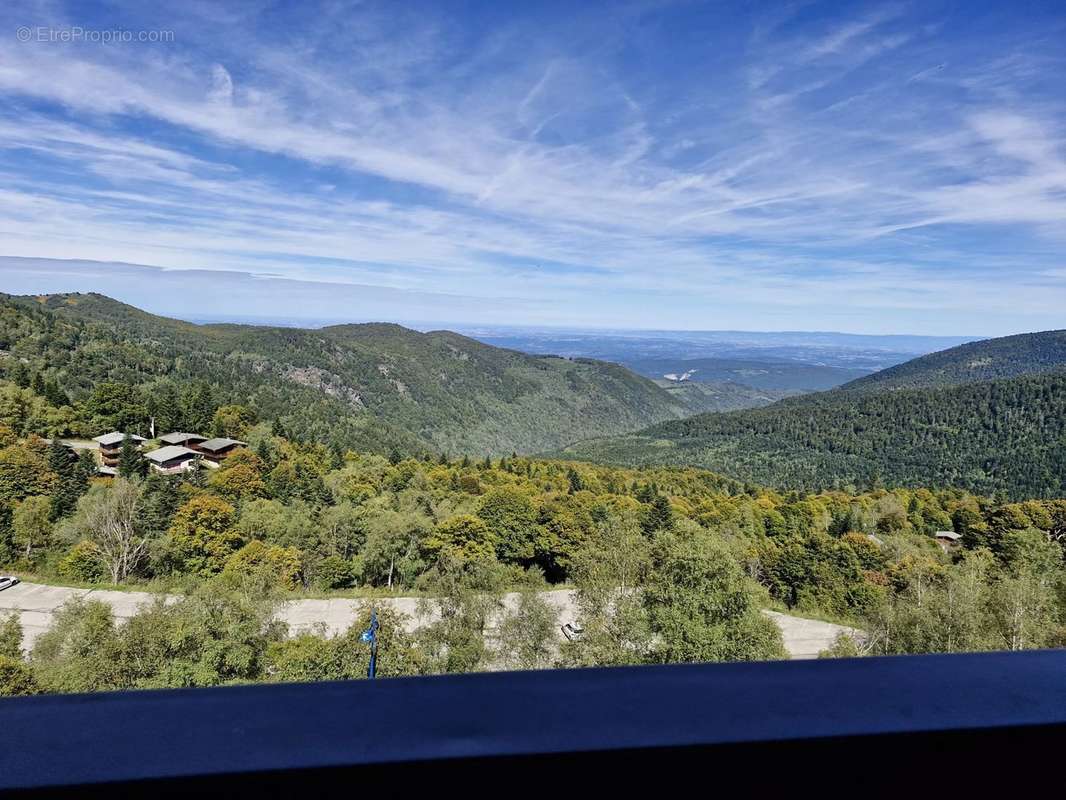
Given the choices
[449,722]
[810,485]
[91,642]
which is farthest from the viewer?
[810,485]

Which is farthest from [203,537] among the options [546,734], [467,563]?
[546,734]

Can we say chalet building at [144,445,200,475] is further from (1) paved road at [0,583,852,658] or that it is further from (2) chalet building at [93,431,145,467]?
(1) paved road at [0,583,852,658]

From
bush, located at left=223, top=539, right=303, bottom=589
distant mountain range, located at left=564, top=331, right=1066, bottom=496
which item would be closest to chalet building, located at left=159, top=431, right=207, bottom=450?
bush, located at left=223, top=539, right=303, bottom=589

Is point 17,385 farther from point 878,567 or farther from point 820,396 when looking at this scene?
point 820,396

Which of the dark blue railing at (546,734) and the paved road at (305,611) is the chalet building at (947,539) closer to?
the paved road at (305,611)

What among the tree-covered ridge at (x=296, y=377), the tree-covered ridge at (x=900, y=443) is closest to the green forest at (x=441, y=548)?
the tree-covered ridge at (x=900, y=443)

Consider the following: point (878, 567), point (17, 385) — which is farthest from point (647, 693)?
point (17, 385)

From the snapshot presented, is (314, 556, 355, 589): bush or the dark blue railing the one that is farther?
(314, 556, 355, 589): bush
